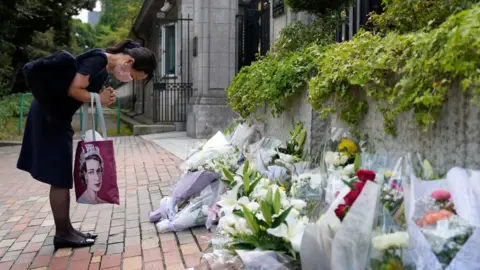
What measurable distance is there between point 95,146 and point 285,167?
1.46 metres

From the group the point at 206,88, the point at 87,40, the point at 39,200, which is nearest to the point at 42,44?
the point at 206,88

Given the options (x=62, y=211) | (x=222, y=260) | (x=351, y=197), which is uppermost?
(x=351, y=197)

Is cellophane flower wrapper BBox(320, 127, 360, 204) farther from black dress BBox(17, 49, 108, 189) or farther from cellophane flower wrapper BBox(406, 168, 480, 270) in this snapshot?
black dress BBox(17, 49, 108, 189)

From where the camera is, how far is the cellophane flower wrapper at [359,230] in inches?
72.7

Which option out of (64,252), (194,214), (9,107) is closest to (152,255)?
(194,214)

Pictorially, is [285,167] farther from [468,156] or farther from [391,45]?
[468,156]

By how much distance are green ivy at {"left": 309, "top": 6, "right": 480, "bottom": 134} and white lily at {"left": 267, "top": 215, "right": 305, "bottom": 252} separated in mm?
746

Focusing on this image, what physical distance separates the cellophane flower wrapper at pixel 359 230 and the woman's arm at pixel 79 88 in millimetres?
2307

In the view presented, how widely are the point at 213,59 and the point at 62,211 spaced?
28.4 ft

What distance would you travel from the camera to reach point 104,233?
4270 mm

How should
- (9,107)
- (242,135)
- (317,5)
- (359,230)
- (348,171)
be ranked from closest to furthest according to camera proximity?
(359,230) < (348,171) < (242,135) < (317,5) < (9,107)

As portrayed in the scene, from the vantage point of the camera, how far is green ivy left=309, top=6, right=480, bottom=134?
183 centimetres

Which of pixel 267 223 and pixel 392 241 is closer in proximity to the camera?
pixel 392 241

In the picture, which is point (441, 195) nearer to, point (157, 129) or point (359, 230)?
point (359, 230)
